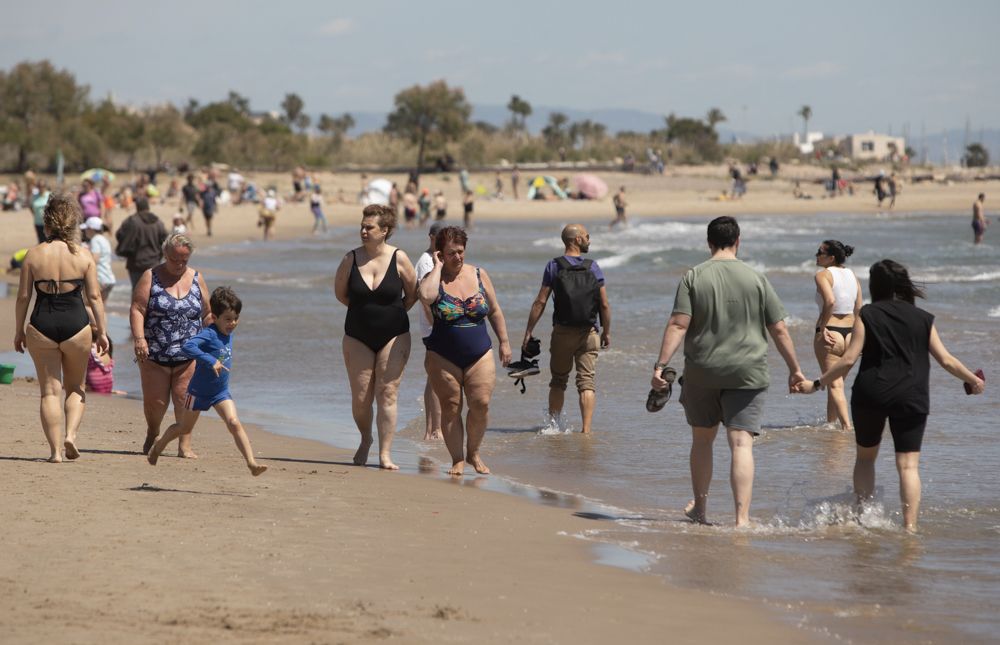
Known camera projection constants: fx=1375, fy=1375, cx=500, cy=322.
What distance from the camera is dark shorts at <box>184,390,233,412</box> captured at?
794cm

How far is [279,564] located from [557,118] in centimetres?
11626

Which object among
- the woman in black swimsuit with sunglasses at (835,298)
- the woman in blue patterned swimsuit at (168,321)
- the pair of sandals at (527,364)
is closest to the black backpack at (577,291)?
the pair of sandals at (527,364)

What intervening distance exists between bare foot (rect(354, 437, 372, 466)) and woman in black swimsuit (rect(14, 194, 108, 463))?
1.80 metres

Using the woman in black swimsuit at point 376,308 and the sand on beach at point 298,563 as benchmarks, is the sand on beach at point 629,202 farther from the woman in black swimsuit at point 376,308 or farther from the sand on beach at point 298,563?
the sand on beach at point 298,563

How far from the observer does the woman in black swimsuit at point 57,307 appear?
8.00 m

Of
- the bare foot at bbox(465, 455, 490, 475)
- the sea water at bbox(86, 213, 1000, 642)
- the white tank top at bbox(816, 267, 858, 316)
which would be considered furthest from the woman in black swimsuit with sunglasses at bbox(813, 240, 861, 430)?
the bare foot at bbox(465, 455, 490, 475)

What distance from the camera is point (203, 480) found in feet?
25.9

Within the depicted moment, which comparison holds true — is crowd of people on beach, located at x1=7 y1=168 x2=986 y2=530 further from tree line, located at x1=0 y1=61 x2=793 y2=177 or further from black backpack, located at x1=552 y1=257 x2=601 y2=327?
tree line, located at x1=0 y1=61 x2=793 y2=177

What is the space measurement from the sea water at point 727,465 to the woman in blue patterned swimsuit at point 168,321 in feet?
5.70

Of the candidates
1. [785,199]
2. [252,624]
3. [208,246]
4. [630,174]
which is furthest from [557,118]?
[252,624]

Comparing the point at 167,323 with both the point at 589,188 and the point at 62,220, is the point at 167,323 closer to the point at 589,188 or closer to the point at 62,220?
the point at 62,220

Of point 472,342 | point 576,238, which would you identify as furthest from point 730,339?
point 576,238

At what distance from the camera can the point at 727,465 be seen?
943 centimetres

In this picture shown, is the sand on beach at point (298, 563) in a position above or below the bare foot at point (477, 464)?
above
